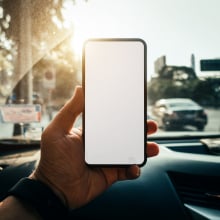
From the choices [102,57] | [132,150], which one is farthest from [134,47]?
[132,150]

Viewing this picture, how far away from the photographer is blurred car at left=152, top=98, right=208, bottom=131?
457cm

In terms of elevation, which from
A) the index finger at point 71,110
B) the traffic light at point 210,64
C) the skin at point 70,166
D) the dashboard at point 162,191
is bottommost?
the dashboard at point 162,191

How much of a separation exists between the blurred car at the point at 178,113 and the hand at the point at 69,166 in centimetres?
240

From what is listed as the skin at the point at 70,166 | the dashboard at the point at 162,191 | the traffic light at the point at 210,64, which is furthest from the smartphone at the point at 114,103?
the traffic light at the point at 210,64

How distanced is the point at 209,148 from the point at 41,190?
1.64 m

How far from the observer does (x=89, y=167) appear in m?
1.86

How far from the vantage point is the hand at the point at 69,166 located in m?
1.81

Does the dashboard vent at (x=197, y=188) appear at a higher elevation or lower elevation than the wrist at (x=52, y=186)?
lower

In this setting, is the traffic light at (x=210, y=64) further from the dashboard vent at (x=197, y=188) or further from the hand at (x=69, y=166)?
the hand at (x=69, y=166)

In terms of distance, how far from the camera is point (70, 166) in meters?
1.86

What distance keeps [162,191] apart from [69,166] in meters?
0.78

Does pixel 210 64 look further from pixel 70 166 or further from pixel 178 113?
pixel 178 113

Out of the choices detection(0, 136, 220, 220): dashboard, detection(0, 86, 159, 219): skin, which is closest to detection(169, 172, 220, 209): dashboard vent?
detection(0, 136, 220, 220): dashboard

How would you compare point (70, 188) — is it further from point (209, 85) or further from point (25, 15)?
A: point (209, 85)
